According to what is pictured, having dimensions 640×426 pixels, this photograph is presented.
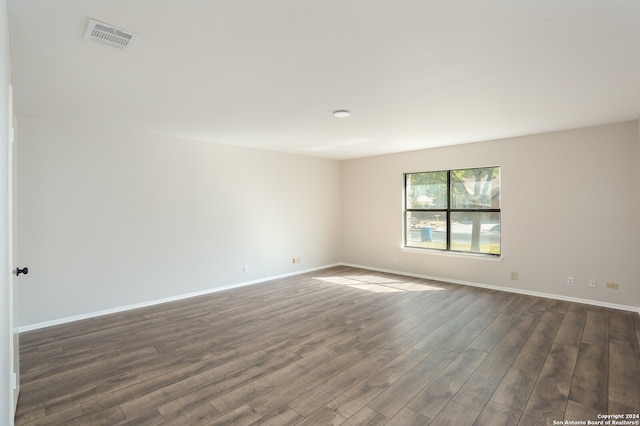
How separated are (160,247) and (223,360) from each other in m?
2.30

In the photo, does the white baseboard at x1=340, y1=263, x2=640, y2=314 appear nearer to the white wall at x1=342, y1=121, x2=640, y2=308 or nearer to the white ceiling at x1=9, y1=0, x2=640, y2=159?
the white wall at x1=342, y1=121, x2=640, y2=308

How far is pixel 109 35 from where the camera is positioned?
76.1 inches

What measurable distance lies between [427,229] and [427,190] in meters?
0.72

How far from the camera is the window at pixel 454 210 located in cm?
523

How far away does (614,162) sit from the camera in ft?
13.4

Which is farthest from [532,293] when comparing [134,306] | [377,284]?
[134,306]

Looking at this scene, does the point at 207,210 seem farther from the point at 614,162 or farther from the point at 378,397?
the point at 614,162

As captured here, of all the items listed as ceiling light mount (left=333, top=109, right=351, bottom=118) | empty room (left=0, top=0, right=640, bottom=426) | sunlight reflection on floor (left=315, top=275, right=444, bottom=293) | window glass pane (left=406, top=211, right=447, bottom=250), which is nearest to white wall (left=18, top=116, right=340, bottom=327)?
empty room (left=0, top=0, right=640, bottom=426)

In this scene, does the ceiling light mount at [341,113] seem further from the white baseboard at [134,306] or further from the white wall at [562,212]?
the white baseboard at [134,306]

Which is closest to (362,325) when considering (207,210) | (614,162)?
(207,210)

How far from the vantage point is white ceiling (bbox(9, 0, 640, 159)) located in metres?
1.72

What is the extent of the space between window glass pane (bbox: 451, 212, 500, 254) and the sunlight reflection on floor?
978mm

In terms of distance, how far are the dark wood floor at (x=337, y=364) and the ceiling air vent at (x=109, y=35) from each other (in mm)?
2380

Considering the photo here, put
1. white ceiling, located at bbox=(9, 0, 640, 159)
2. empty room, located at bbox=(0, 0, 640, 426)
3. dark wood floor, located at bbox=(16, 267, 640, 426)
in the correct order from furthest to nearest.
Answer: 1. dark wood floor, located at bbox=(16, 267, 640, 426)
2. empty room, located at bbox=(0, 0, 640, 426)
3. white ceiling, located at bbox=(9, 0, 640, 159)
